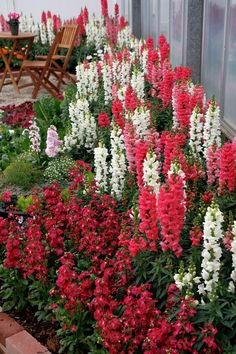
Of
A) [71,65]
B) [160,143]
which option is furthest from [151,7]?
[160,143]

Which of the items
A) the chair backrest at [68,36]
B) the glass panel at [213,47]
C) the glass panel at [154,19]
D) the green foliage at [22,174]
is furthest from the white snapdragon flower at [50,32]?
the green foliage at [22,174]

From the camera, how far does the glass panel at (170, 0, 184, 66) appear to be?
26.5 ft

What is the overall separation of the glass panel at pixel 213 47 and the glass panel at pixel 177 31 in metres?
0.99

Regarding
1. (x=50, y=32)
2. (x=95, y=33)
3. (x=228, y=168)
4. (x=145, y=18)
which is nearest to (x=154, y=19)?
(x=145, y=18)

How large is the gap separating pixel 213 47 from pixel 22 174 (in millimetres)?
3033

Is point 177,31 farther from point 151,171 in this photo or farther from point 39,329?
point 39,329

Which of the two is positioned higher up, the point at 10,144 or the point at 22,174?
the point at 22,174

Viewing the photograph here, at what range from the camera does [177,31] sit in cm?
845

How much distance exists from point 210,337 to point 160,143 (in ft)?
6.57

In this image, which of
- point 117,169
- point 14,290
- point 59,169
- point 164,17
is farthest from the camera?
point 164,17

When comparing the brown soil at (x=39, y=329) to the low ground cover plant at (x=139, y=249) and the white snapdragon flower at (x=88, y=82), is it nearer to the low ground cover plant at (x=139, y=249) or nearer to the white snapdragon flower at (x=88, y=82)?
the low ground cover plant at (x=139, y=249)

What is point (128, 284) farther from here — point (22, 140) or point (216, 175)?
point (22, 140)

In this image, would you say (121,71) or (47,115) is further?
(47,115)

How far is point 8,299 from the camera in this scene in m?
3.64
